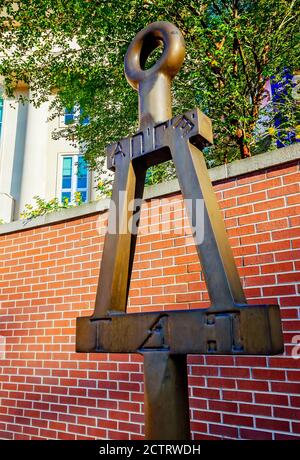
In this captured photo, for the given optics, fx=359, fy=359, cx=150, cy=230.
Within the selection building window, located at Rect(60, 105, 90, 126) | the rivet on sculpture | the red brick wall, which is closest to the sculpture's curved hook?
the rivet on sculpture

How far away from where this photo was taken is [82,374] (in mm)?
3207

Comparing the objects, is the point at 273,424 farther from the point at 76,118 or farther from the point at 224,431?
the point at 76,118

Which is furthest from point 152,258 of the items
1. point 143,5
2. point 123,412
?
point 143,5

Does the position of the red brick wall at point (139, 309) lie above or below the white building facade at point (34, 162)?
below

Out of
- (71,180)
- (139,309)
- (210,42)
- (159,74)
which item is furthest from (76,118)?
(159,74)

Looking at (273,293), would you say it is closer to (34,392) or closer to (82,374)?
(82,374)

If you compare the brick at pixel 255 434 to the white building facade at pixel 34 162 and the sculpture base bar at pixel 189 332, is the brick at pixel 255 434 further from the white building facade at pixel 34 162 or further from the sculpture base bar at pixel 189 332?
the white building facade at pixel 34 162

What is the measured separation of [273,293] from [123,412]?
1.54 metres

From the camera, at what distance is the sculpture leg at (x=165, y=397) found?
1.21 meters

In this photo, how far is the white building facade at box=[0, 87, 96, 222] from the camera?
16859 mm

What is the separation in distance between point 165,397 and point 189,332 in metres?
0.24

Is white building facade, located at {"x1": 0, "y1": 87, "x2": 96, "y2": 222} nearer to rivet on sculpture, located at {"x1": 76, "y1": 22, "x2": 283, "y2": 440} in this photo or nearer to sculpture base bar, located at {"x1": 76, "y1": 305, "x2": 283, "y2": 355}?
rivet on sculpture, located at {"x1": 76, "y1": 22, "x2": 283, "y2": 440}

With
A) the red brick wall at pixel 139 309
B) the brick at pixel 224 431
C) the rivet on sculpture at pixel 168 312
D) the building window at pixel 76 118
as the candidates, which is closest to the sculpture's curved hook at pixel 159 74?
the rivet on sculpture at pixel 168 312

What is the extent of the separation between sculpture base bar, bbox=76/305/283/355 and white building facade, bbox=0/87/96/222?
1530cm
